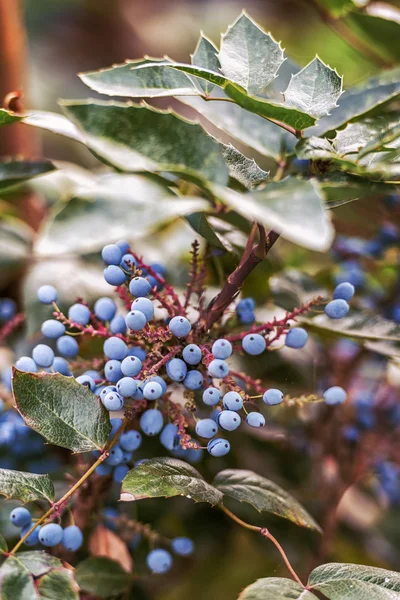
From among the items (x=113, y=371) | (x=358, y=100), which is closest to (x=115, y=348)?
(x=113, y=371)

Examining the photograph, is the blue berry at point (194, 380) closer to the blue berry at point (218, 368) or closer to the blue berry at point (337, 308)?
the blue berry at point (218, 368)

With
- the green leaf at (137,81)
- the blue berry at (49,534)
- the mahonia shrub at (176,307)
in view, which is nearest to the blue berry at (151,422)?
the mahonia shrub at (176,307)

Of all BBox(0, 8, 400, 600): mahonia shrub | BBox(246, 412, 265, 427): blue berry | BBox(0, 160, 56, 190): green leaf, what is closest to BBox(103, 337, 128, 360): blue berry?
BBox(0, 8, 400, 600): mahonia shrub

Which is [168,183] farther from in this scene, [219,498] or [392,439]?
[392,439]

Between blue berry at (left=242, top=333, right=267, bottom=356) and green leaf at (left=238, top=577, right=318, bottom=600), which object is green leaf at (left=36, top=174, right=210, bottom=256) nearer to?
blue berry at (left=242, top=333, right=267, bottom=356)

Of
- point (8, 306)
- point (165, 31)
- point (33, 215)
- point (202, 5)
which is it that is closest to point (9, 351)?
point (8, 306)

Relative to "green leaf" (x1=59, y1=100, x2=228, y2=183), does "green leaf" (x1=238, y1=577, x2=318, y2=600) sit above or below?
below
